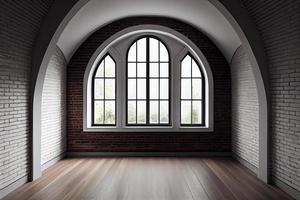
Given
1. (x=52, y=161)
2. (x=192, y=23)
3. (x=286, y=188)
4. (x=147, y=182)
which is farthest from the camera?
(x=192, y=23)

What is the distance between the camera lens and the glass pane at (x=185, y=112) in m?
9.32

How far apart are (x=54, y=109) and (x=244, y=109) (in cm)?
464

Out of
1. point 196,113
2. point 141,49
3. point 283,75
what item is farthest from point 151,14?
point 283,75

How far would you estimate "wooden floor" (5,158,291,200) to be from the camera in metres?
5.19

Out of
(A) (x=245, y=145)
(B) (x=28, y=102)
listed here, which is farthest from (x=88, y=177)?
(A) (x=245, y=145)

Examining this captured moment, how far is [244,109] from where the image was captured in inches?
306

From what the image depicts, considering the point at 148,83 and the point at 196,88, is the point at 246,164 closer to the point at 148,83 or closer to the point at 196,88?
the point at 196,88

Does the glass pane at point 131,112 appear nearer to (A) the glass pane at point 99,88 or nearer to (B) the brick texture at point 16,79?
(A) the glass pane at point 99,88

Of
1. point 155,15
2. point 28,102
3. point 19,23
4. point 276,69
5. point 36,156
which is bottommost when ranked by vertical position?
point 36,156

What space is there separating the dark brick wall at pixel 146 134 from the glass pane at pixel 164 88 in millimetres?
1145

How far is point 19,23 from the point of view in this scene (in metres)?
5.30

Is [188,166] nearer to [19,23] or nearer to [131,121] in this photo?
[131,121]

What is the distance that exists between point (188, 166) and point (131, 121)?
2.51m

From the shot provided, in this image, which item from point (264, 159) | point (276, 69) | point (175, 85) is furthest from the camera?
point (175, 85)
